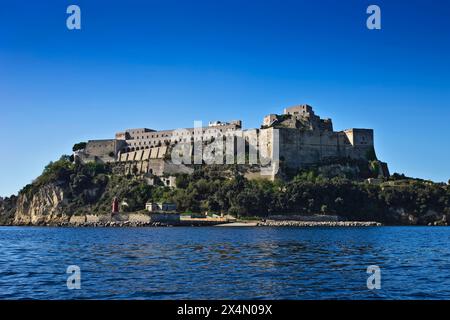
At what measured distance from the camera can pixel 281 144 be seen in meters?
81.1

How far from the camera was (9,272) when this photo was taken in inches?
741

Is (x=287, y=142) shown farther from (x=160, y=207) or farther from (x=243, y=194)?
(x=160, y=207)

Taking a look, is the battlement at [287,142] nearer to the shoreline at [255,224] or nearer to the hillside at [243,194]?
the hillside at [243,194]

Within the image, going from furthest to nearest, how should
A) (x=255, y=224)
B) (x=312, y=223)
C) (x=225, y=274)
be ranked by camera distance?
(x=312, y=223) < (x=255, y=224) < (x=225, y=274)

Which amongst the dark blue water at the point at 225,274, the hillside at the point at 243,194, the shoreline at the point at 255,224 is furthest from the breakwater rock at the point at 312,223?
the dark blue water at the point at 225,274

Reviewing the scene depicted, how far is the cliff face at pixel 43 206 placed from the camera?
8406 centimetres

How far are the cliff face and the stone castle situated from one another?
1158 cm

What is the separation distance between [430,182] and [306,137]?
2207cm

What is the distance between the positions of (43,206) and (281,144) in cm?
4160

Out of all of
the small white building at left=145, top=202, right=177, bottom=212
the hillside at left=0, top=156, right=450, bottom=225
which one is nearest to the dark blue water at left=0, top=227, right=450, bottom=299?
the hillside at left=0, top=156, right=450, bottom=225

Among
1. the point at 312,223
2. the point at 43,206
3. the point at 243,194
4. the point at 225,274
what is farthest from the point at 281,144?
the point at 225,274

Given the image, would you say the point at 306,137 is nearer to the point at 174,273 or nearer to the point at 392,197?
the point at 392,197
